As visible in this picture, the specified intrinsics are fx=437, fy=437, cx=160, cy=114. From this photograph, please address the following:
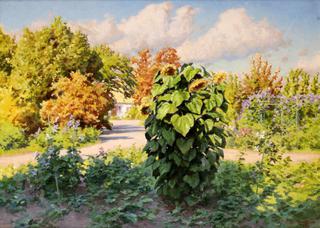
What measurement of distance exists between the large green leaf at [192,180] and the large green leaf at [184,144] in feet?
0.84

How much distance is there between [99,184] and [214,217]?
1.41 meters

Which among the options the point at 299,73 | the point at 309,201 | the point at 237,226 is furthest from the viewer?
the point at 299,73

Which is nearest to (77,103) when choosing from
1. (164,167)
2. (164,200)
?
(164,200)

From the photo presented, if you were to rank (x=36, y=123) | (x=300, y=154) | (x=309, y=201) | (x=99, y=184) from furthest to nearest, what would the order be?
(x=36, y=123) → (x=300, y=154) → (x=99, y=184) → (x=309, y=201)

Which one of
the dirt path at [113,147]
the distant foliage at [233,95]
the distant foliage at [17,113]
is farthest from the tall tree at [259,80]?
the distant foliage at [17,113]

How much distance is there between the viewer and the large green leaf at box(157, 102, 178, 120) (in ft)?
12.1

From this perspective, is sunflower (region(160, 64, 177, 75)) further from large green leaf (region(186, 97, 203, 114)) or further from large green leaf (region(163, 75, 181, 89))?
large green leaf (region(186, 97, 203, 114))

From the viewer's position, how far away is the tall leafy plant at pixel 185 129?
3733 mm

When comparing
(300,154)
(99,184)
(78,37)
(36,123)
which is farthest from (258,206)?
(78,37)

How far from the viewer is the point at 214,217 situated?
12.2ft

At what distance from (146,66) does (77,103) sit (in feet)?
4.68

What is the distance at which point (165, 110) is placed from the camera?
3705mm

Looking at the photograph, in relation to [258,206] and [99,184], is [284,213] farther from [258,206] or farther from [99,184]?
[99,184]

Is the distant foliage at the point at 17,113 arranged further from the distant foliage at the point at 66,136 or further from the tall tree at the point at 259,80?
the tall tree at the point at 259,80
